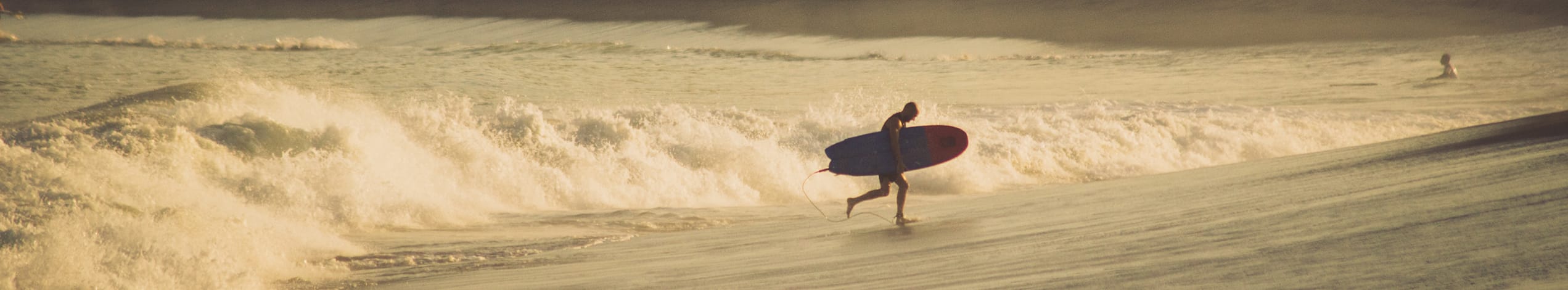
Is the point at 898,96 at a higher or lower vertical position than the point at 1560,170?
lower

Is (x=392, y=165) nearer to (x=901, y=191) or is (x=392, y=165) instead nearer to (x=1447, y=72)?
(x=901, y=191)

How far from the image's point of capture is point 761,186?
45.6 feet

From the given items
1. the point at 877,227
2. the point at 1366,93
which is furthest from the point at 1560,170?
the point at 1366,93

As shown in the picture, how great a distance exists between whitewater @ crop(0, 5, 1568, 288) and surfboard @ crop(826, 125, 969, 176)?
0.45 meters

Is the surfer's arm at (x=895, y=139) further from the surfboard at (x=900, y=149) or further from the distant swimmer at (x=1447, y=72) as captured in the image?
the distant swimmer at (x=1447, y=72)

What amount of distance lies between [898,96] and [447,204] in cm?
1883

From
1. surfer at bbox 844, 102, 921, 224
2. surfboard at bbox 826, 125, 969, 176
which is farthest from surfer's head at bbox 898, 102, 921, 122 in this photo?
surfboard at bbox 826, 125, 969, 176

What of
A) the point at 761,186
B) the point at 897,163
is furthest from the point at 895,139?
the point at 761,186

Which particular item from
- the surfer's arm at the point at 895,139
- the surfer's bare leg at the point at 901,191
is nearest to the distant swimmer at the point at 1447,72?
the surfer's bare leg at the point at 901,191

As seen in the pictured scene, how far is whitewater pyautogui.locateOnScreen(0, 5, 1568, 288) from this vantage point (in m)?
6.33

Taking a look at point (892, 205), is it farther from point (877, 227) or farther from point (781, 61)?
point (781, 61)

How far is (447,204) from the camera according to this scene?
11555mm

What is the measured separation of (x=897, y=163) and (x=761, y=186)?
452cm

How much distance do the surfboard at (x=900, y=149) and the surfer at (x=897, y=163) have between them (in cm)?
5
